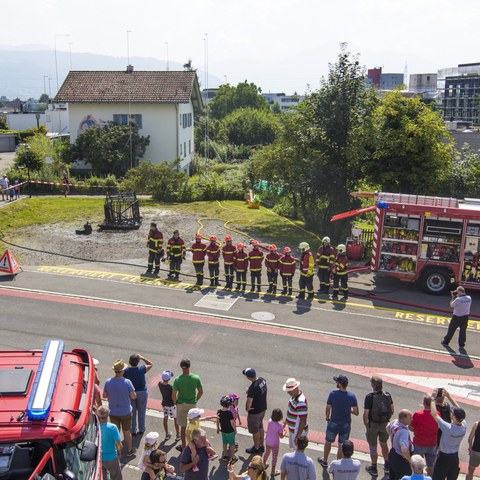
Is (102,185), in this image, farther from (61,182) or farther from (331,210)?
(331,210)

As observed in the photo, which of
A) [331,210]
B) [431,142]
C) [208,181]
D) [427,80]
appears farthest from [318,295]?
[427,80]

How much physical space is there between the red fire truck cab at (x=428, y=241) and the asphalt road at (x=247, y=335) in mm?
754

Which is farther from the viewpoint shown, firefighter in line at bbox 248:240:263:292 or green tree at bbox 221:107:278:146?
green tree at bbox 221:107:278:146

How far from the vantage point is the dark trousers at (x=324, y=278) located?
17.5 metres

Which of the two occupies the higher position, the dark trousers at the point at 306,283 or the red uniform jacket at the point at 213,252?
the red uniform jacket at the point at 213,252

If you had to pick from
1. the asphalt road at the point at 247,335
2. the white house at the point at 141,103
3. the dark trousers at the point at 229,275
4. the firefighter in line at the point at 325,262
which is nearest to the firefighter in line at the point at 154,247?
the asphalt road at the point at 247,335

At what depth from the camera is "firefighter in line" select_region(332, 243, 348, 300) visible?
56.2 ft

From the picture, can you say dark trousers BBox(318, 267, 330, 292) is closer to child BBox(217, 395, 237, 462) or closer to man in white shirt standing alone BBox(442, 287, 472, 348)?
man in white shirt standing alone BBox(442, 287, 472, 348)

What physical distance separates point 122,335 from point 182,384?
524 cm

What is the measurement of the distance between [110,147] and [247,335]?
28.3 meters

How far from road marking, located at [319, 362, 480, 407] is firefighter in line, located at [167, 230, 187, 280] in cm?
733

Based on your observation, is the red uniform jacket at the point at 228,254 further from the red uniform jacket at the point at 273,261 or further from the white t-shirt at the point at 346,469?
the white t-shirt at the point at 346,469

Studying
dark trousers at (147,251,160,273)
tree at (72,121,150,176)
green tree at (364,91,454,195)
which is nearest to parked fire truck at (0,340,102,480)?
dark trousers at (147,251,160,273)

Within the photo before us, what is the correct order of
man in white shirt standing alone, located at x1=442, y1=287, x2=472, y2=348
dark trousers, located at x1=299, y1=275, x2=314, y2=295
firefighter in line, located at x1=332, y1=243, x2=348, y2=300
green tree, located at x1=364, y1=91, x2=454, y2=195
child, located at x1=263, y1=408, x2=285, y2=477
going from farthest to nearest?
1. green tree, located at x1=364, y1=91, x2=454, y2=195
2. firefighter in line, located at x1=332, y1=243, x2=348, y2=300
3. dark trousers, located at x1=299, y1=275, x2=314, y2=295
4. man in white shirt standing alone, located at x1=442, y1=287, x2=472, y2=348
5. child, located at x1=263, y1=408, x2=285, y2=477
